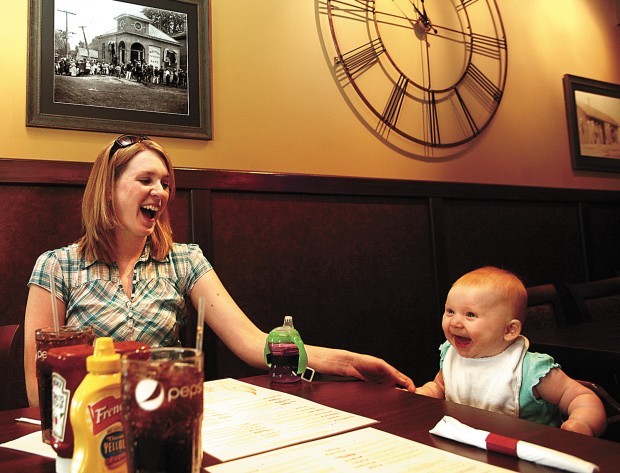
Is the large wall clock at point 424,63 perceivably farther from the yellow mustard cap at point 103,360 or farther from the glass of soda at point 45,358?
the yellow mustard cap at point 103,360

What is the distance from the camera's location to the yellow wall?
205 centimetres

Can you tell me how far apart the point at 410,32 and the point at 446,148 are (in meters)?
0.68

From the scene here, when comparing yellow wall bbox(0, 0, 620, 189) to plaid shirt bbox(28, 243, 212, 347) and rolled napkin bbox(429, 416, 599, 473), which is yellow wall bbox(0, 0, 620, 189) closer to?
plaid shirt bbox(28, 243, 212, 347)

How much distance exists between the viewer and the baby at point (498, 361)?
1.25 metres

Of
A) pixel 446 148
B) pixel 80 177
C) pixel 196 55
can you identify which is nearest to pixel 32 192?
pixel 80 177

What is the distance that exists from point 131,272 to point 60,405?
107cm

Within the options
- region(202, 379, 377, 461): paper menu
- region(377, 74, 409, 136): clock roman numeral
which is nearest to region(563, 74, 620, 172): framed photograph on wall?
region(377, 74, 409, 136): clock roman numeral

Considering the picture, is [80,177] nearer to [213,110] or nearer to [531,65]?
[213,110]

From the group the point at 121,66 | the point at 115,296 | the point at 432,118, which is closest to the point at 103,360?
the point at 115,296

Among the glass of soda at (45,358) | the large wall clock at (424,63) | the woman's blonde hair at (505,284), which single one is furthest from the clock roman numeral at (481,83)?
the glass of soda at (45,358)

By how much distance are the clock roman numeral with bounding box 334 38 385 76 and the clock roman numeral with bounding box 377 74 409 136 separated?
7.6 inches

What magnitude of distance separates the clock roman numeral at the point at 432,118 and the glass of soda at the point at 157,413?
267cm

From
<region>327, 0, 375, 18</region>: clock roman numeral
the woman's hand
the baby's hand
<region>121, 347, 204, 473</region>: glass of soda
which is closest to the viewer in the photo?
<region>121, 347, 204, 473</region>: glass of soda

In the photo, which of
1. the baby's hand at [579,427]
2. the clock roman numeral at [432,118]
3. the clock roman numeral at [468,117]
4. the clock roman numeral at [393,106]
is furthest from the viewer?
the clock roman numeral at [468,117]
